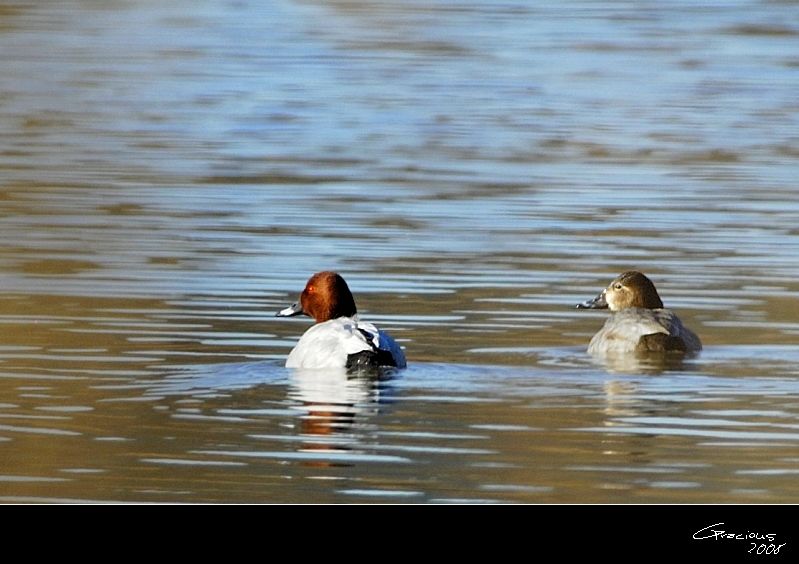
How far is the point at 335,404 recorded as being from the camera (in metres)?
9.91

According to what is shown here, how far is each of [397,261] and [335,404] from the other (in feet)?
15.3

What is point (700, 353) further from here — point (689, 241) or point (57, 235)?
point (57, 235)

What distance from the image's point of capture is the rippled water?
8688 millimetres

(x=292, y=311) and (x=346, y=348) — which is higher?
(x=292, y=311)

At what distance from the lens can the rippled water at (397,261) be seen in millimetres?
8688

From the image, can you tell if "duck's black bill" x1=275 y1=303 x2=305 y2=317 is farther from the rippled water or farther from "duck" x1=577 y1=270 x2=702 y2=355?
"duck" x1=577 y1=270 x2=702 y2=355

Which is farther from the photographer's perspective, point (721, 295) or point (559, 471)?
point (721, 295)

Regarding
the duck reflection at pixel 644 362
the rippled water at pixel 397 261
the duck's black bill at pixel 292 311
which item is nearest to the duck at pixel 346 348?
the rippled water at pixel 397 261

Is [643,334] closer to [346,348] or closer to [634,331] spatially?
[634,331]

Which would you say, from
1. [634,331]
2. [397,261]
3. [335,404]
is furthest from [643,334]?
[397,261]

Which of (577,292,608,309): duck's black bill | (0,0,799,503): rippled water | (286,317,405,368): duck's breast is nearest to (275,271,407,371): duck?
(286,317,405,368): duck's breast

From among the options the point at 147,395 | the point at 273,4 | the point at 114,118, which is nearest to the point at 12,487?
the point at 147,395

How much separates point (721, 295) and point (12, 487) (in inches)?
255

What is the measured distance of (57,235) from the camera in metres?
15.7
